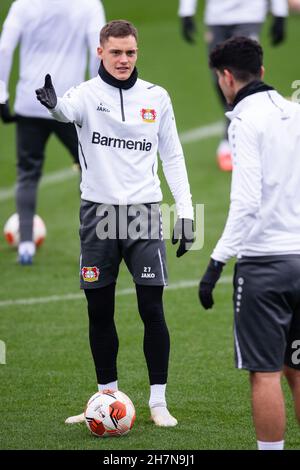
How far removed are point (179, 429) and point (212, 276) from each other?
4.39 feet

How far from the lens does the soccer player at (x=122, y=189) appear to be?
6.27 metres

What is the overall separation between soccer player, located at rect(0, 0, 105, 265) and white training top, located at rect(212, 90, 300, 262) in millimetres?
4440

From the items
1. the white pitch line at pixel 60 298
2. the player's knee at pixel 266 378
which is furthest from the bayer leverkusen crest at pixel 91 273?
the white pitch line at pixel 60 298

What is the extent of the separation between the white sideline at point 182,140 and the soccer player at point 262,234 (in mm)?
7821

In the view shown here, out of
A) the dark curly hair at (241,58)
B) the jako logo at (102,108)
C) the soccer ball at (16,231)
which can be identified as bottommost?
the soccer ball at (16,231)

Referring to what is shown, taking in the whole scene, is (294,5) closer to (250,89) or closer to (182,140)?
(182,140)

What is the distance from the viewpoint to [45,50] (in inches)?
388

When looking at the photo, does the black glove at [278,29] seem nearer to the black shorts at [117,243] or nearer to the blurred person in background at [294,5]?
the black shorts at [117,243]

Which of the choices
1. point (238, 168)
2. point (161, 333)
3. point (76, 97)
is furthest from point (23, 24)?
point (238, 168)

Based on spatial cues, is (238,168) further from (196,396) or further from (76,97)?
(196,396)

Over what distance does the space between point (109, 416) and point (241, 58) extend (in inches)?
83.4

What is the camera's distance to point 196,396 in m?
6.96

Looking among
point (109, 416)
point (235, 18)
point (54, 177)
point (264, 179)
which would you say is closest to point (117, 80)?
point (264, 179)

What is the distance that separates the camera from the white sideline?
523 inches
